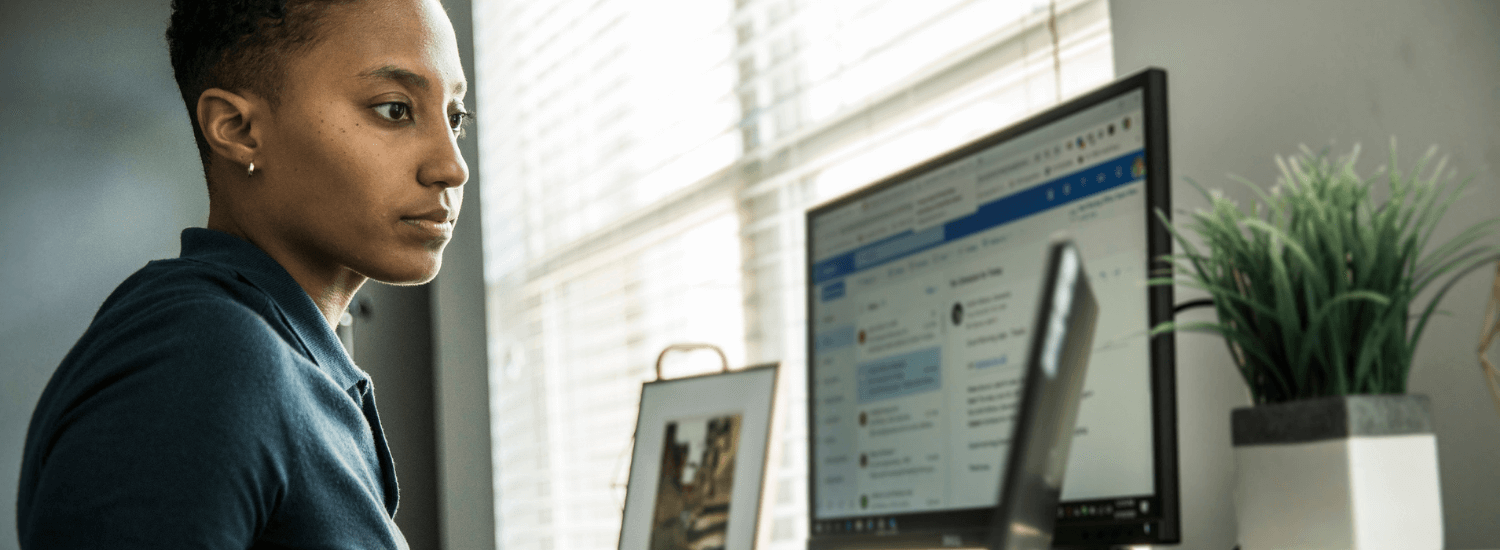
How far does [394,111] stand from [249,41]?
0.12 metres

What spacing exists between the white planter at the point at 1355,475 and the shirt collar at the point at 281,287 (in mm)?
643

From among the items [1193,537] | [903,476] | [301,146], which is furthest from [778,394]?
[301,146]

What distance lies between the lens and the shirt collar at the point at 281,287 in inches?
31.6

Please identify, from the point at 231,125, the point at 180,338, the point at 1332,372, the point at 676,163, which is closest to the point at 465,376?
the point at 676,163

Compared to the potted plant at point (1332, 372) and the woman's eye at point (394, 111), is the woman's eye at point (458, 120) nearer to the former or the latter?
the woman's eye at point (394, 111)

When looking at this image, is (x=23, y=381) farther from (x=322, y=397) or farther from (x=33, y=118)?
(x=322, y=397)

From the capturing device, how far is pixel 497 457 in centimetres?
280

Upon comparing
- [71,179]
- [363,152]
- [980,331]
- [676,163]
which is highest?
[71,179]

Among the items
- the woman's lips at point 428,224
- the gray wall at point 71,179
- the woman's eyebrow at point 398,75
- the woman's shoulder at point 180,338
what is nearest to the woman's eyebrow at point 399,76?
the woman's eyebrow at point 398,75

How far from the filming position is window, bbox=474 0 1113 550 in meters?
1.42

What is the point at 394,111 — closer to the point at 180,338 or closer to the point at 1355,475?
the point at 180,338

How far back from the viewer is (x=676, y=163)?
208cm

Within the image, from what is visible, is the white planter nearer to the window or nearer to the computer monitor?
the computer monitor

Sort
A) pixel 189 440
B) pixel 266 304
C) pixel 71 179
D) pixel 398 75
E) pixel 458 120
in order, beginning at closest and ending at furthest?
pixel 189 440
pixel 266 304
pixel 398 75
pixel 458 120
pixel 71 179
